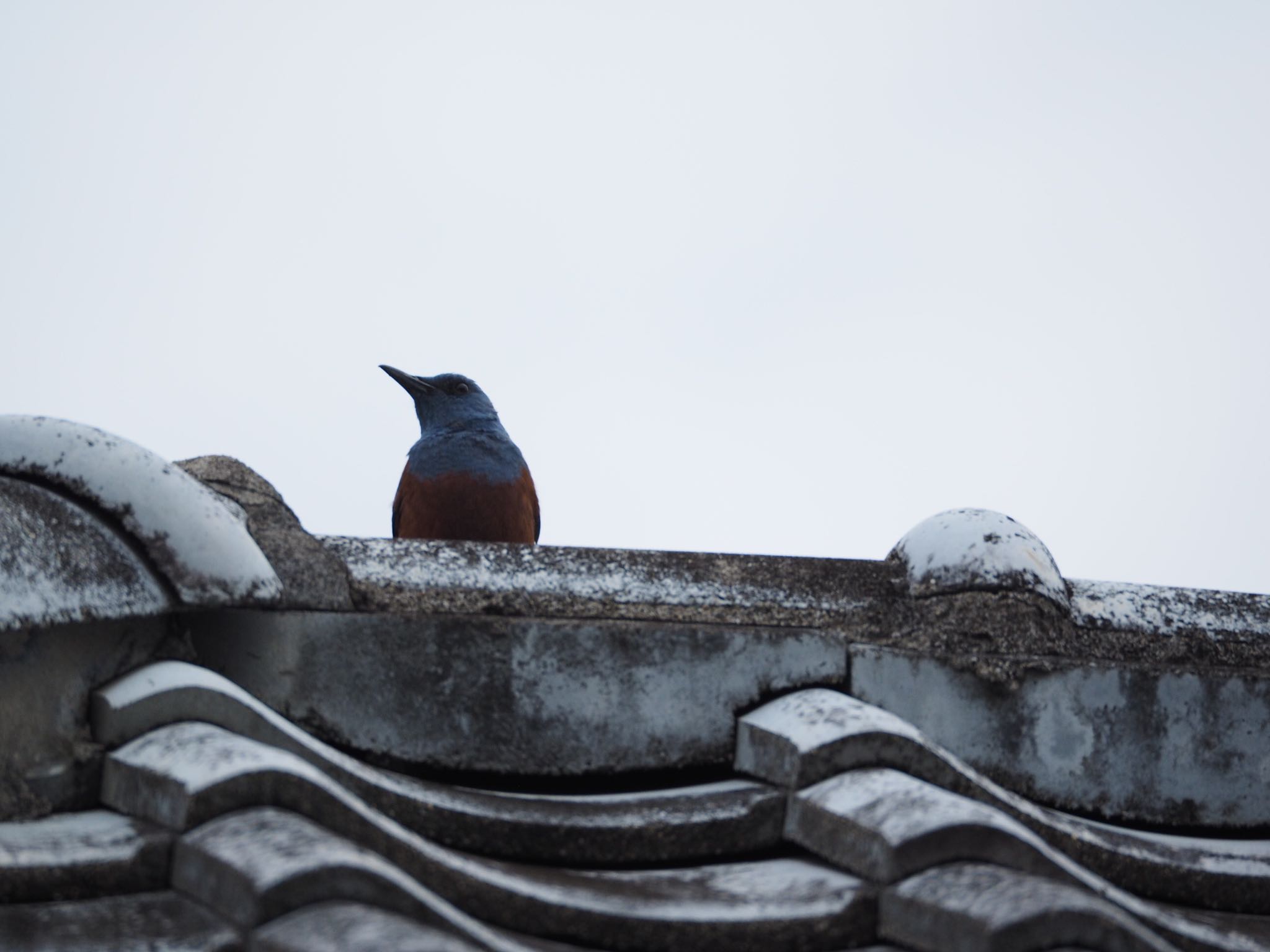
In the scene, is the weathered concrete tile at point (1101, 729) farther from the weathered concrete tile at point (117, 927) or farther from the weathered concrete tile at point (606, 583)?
the weathered concrete tile at point (117, 927)

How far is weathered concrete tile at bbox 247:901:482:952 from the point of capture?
117cm

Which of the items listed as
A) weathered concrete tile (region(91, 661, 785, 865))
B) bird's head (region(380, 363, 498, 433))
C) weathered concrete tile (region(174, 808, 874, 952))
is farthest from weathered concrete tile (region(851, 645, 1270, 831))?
bird's head (region(380, 363, 498, 433))

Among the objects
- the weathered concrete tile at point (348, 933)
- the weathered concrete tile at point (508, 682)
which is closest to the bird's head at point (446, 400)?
the weathered concrete tile at point (508, 682)

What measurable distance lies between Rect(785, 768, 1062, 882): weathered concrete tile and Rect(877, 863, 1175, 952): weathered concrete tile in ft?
0.08

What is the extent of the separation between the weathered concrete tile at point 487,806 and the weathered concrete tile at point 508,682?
116mm

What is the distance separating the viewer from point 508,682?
2096 mm

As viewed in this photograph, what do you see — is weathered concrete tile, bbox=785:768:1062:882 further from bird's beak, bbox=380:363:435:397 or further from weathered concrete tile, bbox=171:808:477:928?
bird's beak, bbox=380:363:435:397

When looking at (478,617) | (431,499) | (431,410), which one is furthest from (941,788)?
(431,410)

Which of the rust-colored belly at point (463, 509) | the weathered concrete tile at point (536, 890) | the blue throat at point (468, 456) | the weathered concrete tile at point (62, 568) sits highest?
the blue throat at point (468, 456)

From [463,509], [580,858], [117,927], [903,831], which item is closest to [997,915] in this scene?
[903,831]

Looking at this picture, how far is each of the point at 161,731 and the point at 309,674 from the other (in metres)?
0.39

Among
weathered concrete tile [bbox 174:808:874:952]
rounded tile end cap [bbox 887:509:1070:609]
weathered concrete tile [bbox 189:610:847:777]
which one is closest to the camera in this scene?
weathered concrete tile [bbox 174:808:874:952]

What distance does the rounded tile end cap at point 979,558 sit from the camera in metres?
2.40

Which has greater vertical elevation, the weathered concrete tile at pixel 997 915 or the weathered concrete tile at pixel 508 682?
the weathered concrete tile at pixel 508 682
